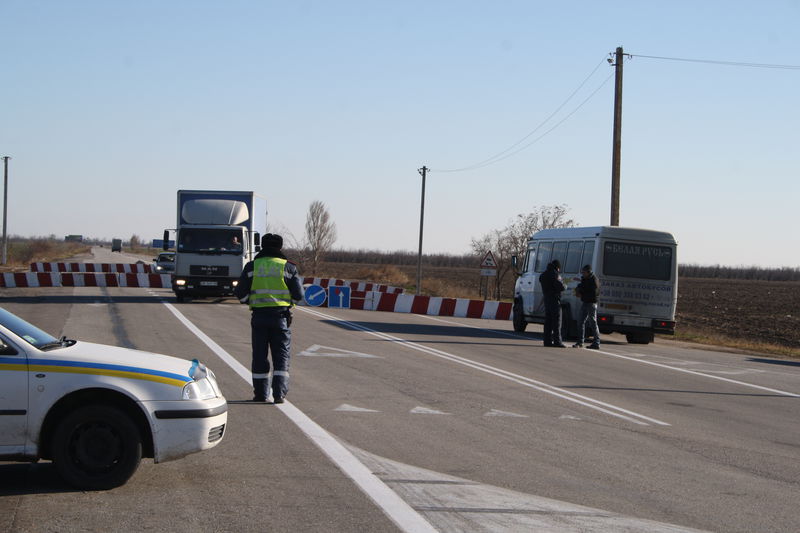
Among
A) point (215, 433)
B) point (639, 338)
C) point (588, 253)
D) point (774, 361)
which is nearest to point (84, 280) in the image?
point (588, 253)

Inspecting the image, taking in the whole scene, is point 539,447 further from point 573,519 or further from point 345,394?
point 345,394

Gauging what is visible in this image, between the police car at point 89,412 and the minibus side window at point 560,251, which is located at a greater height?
the minibus side window at point 560,251

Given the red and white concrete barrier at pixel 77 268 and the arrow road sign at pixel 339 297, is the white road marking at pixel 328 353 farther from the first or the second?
the red and white concrete barrier at pixel 77 268

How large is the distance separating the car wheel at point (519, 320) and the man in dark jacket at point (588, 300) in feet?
14.4

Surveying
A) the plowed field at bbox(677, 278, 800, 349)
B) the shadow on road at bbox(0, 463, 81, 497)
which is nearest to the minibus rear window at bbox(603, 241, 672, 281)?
the plowed field at bbox(677, 278, 800, 349)

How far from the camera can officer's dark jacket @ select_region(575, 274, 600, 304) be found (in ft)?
66.0

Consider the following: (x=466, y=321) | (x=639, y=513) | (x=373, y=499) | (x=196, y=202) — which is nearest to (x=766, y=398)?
(x=639, y=513)

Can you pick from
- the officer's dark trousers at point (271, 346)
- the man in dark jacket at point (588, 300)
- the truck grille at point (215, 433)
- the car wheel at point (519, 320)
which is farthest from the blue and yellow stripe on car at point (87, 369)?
the car wheel at point (519, 320)

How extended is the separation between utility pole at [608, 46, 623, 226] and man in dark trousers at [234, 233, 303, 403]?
2008 centimetres

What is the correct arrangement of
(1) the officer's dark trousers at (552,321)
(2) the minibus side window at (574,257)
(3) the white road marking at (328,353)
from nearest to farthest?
(3) the white road marking at (328,353) < (1) the officer's dark trousers at (552,321) < (2) the minibus side window at (574,257)

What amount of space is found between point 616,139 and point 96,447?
1016 inches

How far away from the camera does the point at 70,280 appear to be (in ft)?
129

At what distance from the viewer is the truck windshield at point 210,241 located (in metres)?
29.4

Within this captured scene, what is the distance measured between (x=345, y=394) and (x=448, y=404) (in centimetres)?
133
